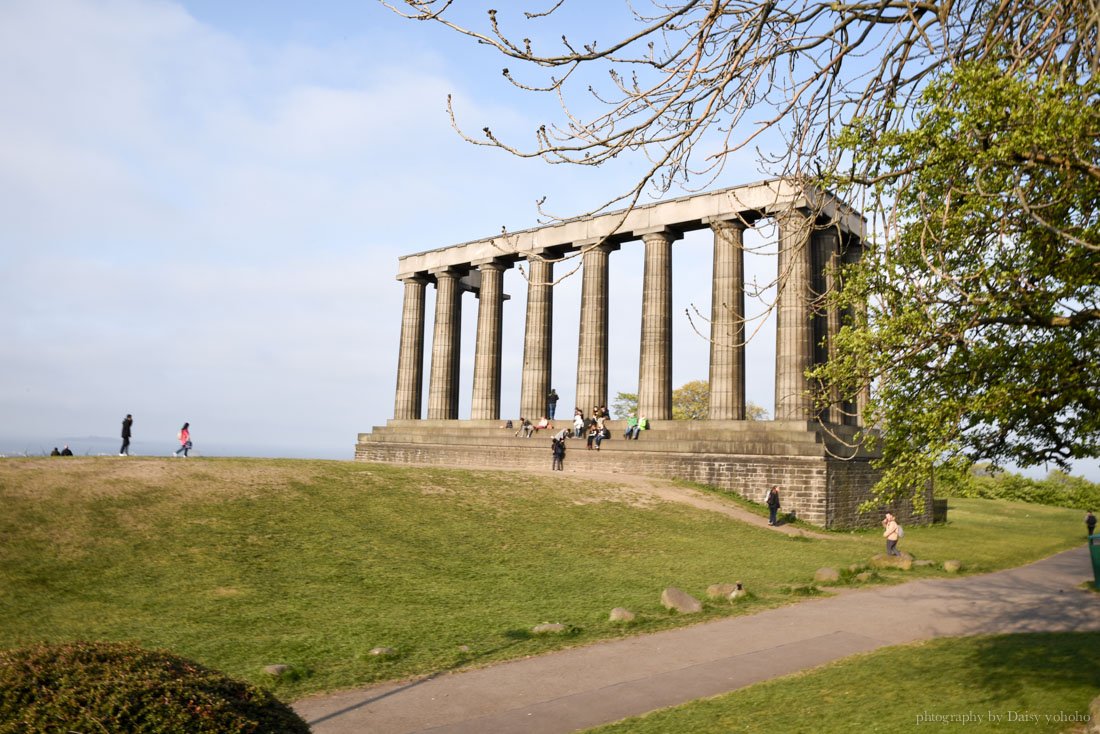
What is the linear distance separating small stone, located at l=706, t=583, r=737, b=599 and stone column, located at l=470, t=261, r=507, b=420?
33.3 m

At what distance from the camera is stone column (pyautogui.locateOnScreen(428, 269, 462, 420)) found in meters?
53.9

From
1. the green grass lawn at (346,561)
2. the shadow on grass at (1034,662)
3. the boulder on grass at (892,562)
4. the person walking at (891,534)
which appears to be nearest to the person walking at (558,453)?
the green grass lawn at (346,561)

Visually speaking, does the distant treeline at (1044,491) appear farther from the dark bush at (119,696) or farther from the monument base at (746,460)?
the dark bush at (119,696)

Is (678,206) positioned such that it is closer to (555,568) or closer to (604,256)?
(604,256)

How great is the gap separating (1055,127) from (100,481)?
2117cm

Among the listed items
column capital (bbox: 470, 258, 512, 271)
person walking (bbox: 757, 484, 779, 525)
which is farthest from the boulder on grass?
column capital (bbox: 470, 258, 512, 271)

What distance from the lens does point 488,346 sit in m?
51.4

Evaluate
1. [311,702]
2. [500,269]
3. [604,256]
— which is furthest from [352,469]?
[500,269]

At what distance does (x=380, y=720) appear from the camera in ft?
31.7

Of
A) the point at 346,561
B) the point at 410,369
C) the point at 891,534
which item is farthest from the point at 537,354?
the point at 346,561

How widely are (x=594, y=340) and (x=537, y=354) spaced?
4.37 m

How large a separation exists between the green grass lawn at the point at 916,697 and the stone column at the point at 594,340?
31889 millimetres

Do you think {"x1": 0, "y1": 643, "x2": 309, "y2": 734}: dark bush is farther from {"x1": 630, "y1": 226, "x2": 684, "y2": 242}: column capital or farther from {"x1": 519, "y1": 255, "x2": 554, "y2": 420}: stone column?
{"x1": 519, "y1": 255, "x2": 554, "y2": 420}: stone column

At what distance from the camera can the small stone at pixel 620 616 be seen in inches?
596
